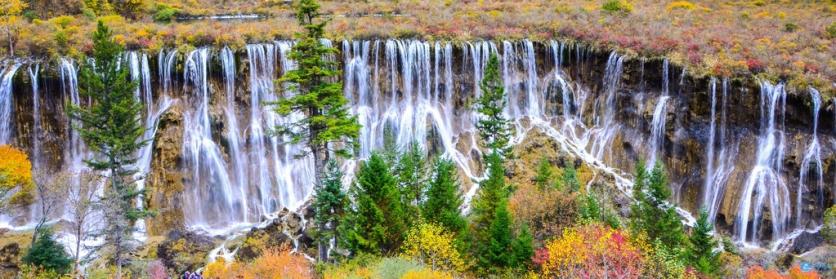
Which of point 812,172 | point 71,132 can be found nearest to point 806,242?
point 812,172

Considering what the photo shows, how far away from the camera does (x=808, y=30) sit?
178 ft

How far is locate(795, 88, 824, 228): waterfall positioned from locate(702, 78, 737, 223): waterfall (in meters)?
4.41

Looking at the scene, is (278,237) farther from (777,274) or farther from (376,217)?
(777,274)

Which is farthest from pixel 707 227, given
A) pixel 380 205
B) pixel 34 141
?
pixel 34 141

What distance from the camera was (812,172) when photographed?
133 feet

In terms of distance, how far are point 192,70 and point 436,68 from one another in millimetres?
19928

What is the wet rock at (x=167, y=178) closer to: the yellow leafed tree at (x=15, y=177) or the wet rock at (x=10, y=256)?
the yellow leafed tree at (x=15, y=177)

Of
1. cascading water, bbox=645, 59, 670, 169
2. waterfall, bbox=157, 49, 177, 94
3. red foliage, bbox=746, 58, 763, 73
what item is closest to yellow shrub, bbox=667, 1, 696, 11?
cascading water, bbox=645, 59, 670, 169

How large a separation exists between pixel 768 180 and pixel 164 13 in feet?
203

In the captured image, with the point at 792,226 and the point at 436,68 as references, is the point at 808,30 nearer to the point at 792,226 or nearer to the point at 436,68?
the point at 792,226

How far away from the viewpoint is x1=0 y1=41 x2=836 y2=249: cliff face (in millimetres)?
42000

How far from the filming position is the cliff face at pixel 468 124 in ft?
138

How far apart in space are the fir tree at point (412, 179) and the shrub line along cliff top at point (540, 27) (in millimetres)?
15921

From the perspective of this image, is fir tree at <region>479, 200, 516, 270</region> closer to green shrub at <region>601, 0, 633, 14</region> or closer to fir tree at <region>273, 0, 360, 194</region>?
fir tree at <region>273, 0, 360, 194</region>
